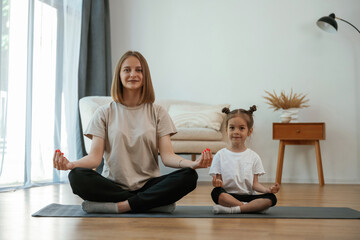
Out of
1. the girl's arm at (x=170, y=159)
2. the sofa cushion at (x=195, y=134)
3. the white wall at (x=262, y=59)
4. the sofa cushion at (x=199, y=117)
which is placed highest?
the white wall at (x=262, y=59)

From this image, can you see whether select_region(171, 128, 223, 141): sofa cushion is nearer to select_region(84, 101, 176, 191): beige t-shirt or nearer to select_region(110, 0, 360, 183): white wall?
select_region(110, 0, 360, 183): white wall

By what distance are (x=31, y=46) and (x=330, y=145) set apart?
2.94m

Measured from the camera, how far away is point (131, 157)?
6.59 feet

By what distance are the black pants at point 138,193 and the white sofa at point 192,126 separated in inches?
73.3

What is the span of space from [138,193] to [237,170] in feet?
1.55

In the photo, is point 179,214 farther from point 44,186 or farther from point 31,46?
point 31,46

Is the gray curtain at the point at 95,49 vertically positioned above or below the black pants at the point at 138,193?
above

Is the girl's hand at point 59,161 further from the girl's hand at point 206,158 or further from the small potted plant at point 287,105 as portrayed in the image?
the small potted plant at point 287,105

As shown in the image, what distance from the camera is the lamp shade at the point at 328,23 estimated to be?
419cm

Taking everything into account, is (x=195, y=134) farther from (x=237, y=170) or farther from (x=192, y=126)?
(x=237, y=170)

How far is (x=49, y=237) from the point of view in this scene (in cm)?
139

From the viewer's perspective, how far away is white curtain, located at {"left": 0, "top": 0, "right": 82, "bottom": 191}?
3273mm

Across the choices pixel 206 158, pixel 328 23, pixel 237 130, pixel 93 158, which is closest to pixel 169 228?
pixel 206 158

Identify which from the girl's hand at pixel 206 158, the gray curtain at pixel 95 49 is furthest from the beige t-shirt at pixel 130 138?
the gray curtain at pixel 95 49
